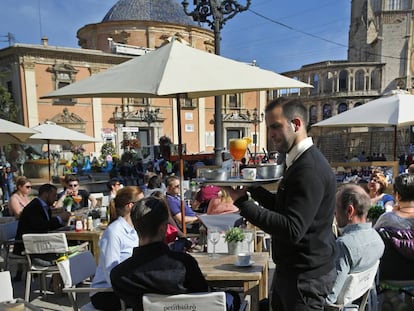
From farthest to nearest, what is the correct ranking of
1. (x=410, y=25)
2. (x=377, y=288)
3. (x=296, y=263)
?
(x=410, y=25) < (x=377, y=288) < (x=296, y=263)

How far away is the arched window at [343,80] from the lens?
51.0 meters

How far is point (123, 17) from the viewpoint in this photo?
31750 mm

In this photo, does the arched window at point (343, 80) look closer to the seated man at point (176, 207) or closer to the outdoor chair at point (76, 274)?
the seated man at point (176, 207)

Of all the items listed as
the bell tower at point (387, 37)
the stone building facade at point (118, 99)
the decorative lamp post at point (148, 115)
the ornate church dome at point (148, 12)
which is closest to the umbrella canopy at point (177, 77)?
the stone building facade at point (118, 99)

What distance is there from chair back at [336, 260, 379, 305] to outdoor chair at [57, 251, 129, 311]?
1.74m

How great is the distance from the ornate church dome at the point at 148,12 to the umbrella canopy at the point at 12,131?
27426 mm

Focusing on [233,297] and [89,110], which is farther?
[89,110]

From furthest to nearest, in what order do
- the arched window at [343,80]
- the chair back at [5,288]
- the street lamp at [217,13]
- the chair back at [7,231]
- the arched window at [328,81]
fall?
1. the arched window at [328,81]
2. the arched window at [343,80]
3. the street lamp at [217,13]
4. the chair back at [7,231]
5. the chair back at [5,288]

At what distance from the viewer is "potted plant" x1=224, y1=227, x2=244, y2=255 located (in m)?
3.01

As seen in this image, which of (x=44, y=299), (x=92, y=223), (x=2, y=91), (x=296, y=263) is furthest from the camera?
(x=2, y=91)

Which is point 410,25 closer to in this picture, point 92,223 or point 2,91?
point 2,91

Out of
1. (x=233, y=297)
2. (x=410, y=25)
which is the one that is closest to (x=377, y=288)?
(x=233, y=297)

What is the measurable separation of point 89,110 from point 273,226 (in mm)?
25823

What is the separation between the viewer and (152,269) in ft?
6.64
